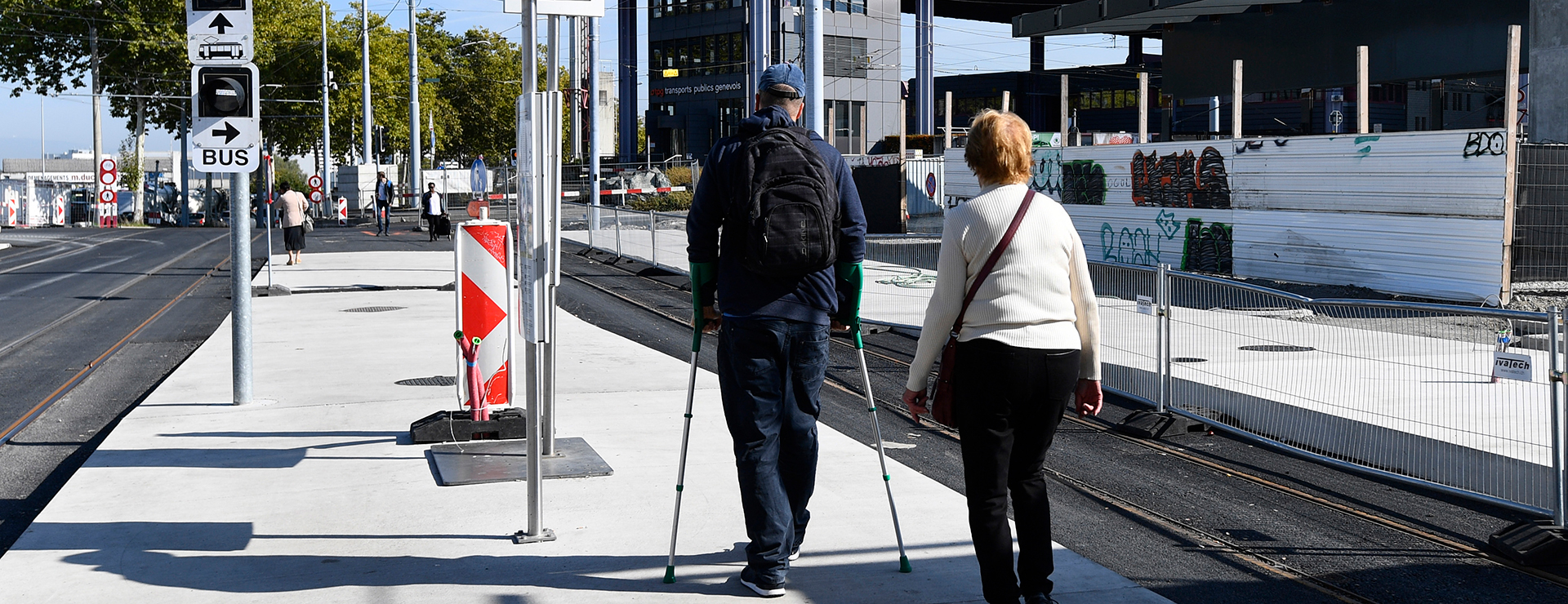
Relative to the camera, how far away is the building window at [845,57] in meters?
74.1

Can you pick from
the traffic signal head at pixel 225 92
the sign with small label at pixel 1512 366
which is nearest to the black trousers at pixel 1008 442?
the sign with small label at pixel 1512 366

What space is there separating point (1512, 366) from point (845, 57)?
2773 inches

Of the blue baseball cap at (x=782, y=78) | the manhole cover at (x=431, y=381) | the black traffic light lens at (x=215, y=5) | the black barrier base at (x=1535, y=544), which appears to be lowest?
the black barrier base at (x=1535, y=544)

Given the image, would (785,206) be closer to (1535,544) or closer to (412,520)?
(412,520)

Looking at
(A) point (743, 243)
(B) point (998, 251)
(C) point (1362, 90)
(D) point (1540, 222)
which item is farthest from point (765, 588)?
(C) point (1362, 90)

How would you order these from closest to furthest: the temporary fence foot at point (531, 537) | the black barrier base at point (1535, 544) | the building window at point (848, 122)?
the black barrier base at point (1535, 544)
the temporary fence foot at point (531, 537)
the building window at point (848, 122)

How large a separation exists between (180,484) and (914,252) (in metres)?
12.8

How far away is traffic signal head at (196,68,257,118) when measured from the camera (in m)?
8.34

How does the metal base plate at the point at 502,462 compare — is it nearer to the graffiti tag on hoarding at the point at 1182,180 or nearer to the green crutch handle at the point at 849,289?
the green crutch handle at the point at 849,289

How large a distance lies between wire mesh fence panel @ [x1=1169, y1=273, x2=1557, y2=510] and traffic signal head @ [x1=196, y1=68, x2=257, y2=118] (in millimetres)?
6345

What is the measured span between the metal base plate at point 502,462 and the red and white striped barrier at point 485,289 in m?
0.35

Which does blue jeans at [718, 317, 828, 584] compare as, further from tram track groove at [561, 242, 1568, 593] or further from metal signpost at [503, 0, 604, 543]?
metal signpost at [503, 0, 604, 543]

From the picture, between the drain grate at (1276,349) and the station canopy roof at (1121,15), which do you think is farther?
the station canopy roof at (1121,15)

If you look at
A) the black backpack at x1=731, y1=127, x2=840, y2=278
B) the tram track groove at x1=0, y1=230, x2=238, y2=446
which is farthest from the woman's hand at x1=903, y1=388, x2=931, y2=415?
the tram track groove at x1=0, y1=230, x2=238, y2=446
